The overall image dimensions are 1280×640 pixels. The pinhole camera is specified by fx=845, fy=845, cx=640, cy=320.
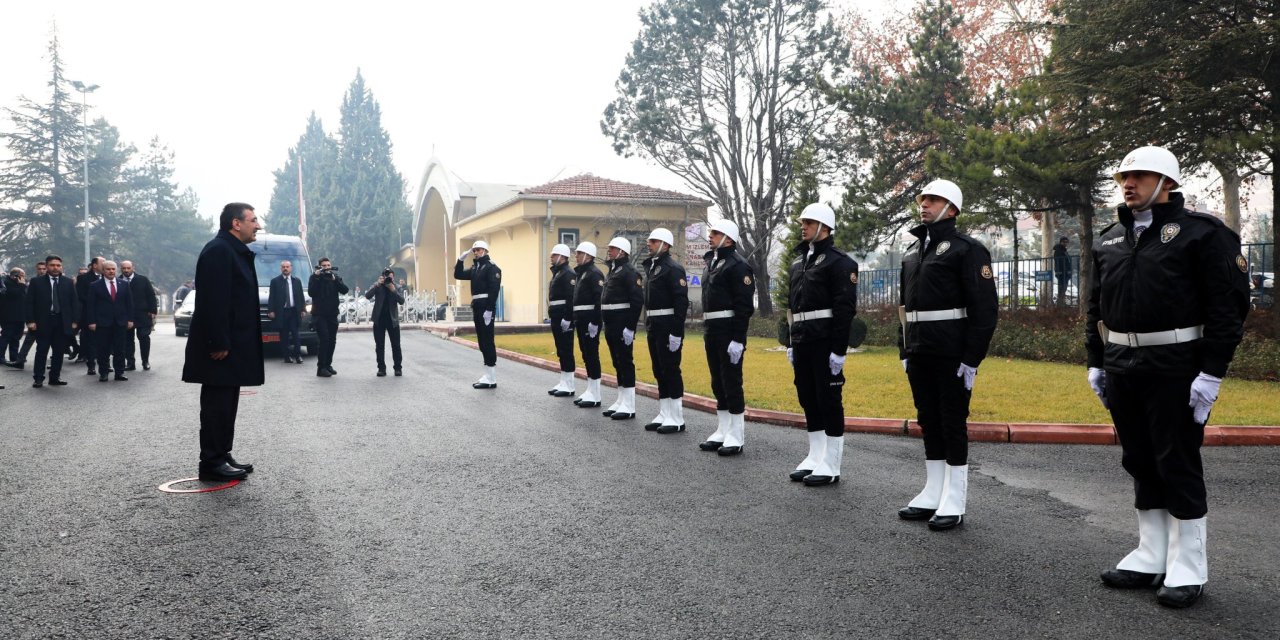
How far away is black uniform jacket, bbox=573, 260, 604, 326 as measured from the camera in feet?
34.5

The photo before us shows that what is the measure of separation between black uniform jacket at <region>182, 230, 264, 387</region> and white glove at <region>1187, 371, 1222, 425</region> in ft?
19.4

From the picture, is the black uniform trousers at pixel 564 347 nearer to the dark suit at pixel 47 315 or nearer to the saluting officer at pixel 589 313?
the saluting officer at pixel 589 313

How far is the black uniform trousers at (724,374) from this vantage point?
7.27m

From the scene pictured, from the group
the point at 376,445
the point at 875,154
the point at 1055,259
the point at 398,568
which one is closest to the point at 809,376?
the point at 398,568

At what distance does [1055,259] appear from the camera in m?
18.4

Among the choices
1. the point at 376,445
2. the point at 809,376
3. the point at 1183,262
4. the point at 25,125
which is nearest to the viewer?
the point at 1183,262

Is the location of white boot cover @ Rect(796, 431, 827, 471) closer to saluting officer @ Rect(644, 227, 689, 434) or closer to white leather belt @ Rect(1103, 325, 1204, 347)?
saluting officer @ Rect(644, 227, 689, 434)

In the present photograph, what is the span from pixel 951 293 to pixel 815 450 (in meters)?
1.74

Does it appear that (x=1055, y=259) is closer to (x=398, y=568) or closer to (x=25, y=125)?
(x=398, y=568)

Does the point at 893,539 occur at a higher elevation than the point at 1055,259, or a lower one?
lower

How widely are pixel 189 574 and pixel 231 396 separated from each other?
2.63m

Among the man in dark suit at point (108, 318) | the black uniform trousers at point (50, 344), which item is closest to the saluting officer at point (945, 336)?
the man in dark suit at point (108, 318)

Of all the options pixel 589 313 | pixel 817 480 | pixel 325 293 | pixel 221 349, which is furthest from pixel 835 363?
pixel 325 293

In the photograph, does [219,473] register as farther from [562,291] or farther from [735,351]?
[562,291]
